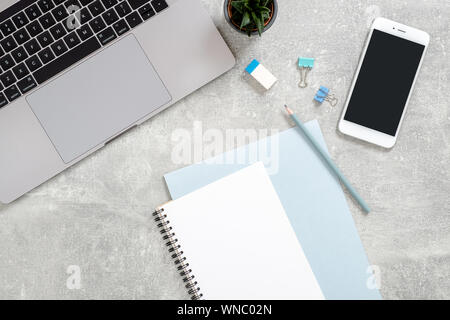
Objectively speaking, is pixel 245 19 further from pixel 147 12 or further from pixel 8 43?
pixel 8 43

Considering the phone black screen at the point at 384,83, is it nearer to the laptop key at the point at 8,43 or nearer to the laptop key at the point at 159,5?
the laptop key at the point at 159,5

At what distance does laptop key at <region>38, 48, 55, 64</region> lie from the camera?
0.70 meters

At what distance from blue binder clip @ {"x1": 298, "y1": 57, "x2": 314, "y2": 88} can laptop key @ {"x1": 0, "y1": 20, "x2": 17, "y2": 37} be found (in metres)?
0.57

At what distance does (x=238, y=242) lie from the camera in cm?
77

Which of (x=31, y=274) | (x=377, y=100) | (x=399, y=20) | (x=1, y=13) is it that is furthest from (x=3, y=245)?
(x=399, y=20)

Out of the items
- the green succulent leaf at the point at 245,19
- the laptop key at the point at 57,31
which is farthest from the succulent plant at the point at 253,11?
the laptop key at the point at 57,31

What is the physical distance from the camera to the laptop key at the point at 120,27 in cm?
71

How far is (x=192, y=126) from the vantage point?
0.78 metres

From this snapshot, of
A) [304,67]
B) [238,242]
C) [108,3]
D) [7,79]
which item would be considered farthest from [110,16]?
[238,242]

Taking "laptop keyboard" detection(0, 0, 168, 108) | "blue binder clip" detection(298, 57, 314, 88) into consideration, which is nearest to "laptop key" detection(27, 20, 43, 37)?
"laptop keyboard" detection(0, 0, 168, 108)

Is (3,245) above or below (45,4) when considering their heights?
below

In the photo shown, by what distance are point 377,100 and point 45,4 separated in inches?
27.3

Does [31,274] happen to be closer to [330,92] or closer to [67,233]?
[67,233]
